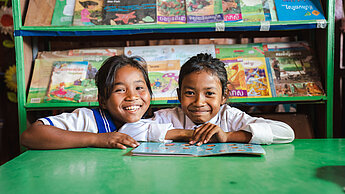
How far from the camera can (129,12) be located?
6.72 feet

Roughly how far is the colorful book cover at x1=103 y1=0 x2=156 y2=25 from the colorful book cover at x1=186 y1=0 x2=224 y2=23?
0.88 feet

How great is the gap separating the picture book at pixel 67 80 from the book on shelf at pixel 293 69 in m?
1.39

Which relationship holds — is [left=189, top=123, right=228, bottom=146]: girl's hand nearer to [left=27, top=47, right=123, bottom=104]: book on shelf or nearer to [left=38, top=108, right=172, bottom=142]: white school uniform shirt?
[left=38, top=108, right=172, bottom=142]: white school uniform shirt

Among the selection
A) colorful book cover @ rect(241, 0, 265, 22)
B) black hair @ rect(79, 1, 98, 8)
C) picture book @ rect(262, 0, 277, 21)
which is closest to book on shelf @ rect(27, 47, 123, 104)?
black hair @ rect(79, 1, 98, 8)

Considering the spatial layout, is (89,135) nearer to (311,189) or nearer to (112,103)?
(112,103)

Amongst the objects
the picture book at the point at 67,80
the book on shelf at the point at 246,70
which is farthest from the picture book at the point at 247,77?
the picture book at the point at 67,80

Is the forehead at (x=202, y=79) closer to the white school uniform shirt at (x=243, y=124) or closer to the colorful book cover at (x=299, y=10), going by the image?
the white school uniform shirt at (x=243, y=124)

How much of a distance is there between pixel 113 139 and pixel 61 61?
1.32 metres

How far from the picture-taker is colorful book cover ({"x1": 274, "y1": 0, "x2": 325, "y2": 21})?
1.98 meters

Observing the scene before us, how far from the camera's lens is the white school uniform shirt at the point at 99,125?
1.14 metres

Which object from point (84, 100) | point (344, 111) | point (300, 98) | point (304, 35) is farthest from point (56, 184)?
point (344, 111)

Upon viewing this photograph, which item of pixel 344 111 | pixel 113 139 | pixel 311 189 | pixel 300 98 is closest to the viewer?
pixel 311 189

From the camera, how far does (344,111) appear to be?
8.40ft

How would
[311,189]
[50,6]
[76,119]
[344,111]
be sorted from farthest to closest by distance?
1. [344,111]
2. [50,6]
3. [76,119]
4. [311,189]
